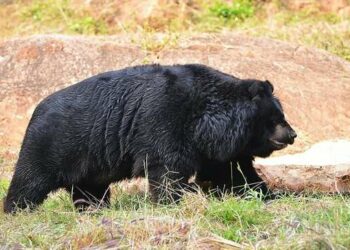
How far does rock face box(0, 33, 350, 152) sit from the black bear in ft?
13.9

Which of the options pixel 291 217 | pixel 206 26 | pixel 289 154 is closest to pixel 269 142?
pixel 291 217

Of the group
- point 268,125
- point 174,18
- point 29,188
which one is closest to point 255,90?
point 268,125

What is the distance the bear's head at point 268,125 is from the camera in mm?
7285

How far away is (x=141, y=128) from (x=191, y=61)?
510cm

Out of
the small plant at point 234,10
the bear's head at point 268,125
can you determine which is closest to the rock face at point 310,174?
the bear's head at point 268,125

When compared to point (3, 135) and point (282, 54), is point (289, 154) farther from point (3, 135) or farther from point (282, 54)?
point (3, 135)

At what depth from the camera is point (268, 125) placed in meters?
7.36

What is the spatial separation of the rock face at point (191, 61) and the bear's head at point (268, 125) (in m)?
4.12

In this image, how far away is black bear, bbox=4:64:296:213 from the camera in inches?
279

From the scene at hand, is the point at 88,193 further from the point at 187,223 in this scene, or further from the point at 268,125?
the point at 187,223

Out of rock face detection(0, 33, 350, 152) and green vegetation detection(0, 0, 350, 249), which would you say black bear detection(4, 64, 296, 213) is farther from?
rock face detection(0, 33, 350, 152)

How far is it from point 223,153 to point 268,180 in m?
1.35

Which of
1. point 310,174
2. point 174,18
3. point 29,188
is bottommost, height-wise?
point 310,174

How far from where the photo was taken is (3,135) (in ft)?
38.3
